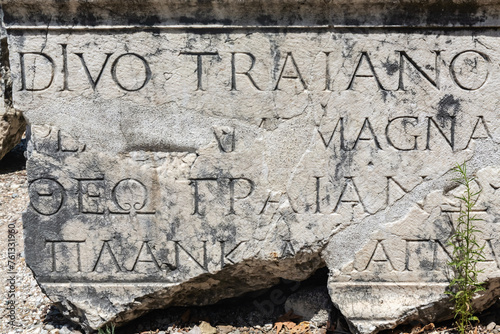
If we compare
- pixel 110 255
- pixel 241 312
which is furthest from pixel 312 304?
pixel 110 255

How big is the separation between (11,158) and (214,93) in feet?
9.89

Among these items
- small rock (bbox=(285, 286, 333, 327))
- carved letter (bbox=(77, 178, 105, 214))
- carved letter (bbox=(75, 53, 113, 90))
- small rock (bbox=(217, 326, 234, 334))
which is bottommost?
small rock (bbox=(217, 326, 234, 334))

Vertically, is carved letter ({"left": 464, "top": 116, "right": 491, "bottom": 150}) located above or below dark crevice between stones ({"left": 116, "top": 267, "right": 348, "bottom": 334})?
above

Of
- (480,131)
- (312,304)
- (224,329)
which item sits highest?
(480,131)

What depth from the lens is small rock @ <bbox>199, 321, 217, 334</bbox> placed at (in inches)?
119

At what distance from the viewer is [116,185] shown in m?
2.83

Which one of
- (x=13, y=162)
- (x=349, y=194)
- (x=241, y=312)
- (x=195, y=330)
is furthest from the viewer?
(x=13, y=162)

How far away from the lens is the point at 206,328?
120 inches

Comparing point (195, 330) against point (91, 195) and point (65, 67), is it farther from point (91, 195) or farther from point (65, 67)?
point (65, 67)

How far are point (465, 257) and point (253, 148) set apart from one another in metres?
1.17

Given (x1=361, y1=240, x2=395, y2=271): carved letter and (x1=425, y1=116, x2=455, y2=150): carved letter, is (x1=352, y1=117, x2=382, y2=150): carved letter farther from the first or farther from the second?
(x1=361, y1=240, x2=395, y2=271): carved letter

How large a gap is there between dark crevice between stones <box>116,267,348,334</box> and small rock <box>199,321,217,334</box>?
66mm

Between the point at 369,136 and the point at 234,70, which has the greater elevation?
the point at 234,70

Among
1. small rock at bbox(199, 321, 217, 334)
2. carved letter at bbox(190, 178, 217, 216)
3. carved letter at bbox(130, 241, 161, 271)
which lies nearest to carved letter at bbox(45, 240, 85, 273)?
carved letter at bbox(130, 241, 161, 271)
